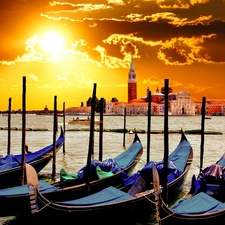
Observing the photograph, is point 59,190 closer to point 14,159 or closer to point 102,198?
point 102,198

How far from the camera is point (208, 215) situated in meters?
5.11

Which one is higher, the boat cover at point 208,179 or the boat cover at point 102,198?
the boat cover at point 208,179

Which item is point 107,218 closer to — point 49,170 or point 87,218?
point 87,218

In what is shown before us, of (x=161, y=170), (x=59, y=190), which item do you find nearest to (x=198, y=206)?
(x=161, y=170)

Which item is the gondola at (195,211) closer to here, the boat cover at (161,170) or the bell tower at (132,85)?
the boat cover at (161,170)

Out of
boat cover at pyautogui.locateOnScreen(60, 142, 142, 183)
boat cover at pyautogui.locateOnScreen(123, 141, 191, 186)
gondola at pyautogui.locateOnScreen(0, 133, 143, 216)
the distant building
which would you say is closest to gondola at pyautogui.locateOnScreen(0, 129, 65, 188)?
boat cover at pyautogui.locateOnScreen(60, 142, 142, 183)

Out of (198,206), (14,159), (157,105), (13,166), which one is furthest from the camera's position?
(157,105)

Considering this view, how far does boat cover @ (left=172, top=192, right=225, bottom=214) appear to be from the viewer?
17.1ft

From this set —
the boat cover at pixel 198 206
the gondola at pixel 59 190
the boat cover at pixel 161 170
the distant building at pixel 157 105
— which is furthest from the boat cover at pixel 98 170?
the distant building at pixel 157 105

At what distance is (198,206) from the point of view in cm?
536

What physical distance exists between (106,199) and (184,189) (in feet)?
11.0

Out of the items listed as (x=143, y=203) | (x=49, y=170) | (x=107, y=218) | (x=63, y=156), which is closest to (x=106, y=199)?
(x=107, y=218)

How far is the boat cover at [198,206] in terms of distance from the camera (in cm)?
521

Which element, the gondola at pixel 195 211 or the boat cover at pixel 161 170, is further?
the boat cover at pixel 161 170
